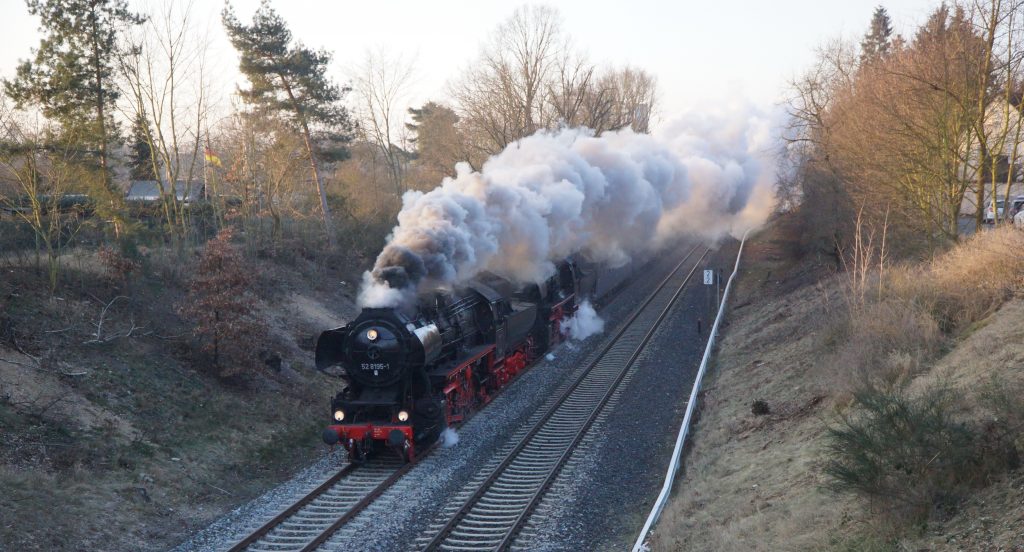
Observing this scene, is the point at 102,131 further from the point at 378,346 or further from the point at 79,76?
the point at 378,346

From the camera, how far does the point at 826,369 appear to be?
1485 centimetres

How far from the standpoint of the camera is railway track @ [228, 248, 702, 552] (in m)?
10.1

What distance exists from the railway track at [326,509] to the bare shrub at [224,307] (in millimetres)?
4886

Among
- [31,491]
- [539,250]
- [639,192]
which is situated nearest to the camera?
[31,491]

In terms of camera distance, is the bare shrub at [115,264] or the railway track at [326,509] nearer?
the railway track at [326,509]

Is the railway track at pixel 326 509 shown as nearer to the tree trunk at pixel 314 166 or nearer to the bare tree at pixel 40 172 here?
the bare tree at pixel 40 172

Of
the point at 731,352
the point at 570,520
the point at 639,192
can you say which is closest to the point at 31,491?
the point at 570,520

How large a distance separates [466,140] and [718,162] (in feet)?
45.2

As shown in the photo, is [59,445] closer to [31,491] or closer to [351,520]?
[31,491]

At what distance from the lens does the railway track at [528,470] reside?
10.5 metres

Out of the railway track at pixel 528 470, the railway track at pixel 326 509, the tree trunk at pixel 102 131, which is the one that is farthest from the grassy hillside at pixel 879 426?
the tree trunk at pixel 102 131

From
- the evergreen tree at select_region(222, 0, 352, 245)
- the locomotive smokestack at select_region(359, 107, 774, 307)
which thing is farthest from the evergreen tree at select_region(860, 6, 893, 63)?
the evergreen tree at select_region(222, 0, 352, 245)

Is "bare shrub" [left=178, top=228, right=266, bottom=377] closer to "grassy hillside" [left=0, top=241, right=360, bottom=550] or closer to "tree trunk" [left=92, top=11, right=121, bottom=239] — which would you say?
"grassy hillside" [left=0, top=241, right=360, bottom=550]

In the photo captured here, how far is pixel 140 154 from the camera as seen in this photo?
2808cm
